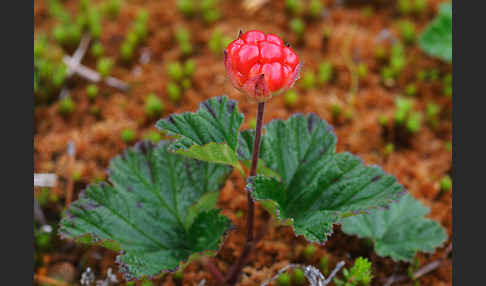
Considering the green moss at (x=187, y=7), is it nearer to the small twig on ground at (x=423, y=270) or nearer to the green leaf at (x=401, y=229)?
the green leaf at (x=401, y=229)

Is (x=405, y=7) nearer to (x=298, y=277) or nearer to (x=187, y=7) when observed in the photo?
(x=187, y=7)

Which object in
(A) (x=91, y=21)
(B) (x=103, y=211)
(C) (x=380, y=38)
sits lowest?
(B) (x=103, y=211)

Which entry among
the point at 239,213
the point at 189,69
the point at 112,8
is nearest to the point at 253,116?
the point at 189,69

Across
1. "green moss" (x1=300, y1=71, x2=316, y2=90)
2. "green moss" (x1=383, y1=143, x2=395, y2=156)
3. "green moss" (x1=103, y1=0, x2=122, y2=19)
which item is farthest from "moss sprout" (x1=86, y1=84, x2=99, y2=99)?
"green moss" (x1=383, y1=143, x2=395, y2=156)

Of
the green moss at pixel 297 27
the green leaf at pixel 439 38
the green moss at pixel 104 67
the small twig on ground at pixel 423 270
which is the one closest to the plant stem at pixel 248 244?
the small twig on ground at pixel 423 270

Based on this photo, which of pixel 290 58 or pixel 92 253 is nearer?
pixel 290 58

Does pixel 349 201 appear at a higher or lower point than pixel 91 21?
lower

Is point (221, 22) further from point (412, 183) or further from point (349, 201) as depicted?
point (349, 201)

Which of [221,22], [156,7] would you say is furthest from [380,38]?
[156,7]
